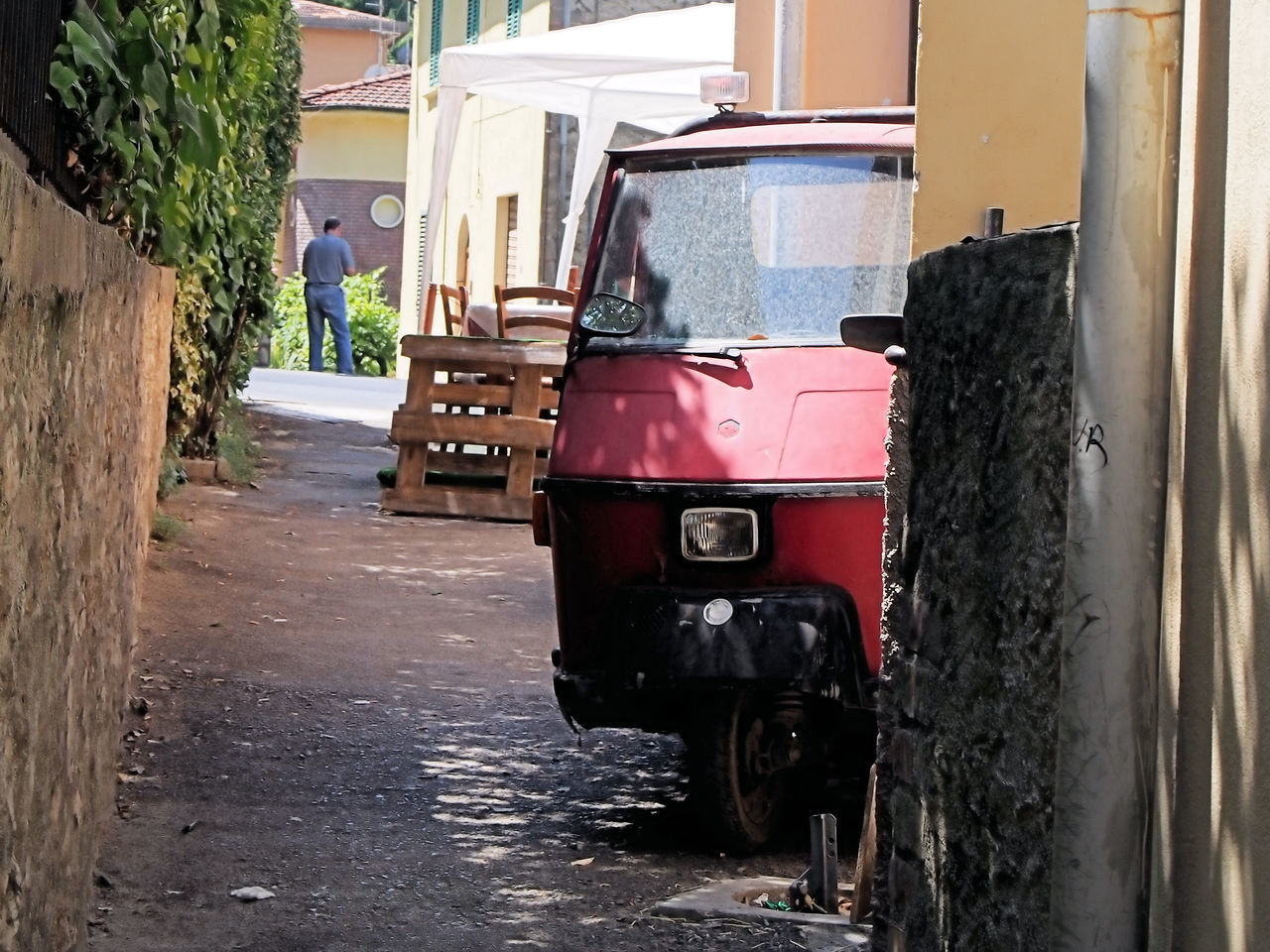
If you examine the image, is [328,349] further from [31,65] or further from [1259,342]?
[1259,342]

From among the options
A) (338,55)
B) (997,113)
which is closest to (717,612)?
(997,113)

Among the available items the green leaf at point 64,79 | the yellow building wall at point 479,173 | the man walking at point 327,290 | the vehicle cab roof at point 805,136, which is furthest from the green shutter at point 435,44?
the green leaf at point 64,79

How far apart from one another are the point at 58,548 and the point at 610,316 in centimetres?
266

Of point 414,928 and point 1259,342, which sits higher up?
point 1259,342

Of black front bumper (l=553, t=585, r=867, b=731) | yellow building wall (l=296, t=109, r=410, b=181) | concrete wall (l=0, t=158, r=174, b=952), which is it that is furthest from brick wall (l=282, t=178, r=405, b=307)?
concrete wall (l=0, t=158, r=174, b=952)

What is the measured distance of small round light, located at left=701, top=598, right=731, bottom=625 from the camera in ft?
17.4

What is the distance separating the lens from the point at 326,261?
25.5m

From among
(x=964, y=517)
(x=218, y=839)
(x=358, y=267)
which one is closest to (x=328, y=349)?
(x=358, y=267)

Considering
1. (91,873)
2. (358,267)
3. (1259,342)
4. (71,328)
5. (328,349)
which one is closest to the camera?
(1259,342)

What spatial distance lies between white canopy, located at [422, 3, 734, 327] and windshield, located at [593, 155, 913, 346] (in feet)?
25.8

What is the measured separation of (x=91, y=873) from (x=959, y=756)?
2340 mm

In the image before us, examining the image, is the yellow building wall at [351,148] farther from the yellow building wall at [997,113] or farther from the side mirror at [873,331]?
the side mirror at [873,331]

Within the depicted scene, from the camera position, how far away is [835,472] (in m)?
5.39

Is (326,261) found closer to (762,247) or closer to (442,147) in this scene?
(442,147)
